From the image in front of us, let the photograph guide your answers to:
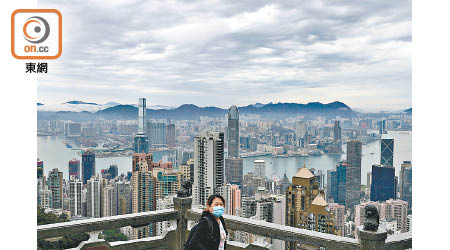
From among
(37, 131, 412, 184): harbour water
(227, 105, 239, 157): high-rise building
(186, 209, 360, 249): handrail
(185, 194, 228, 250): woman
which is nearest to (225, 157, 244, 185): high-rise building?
(227, 105, 239, 157): high-rise building

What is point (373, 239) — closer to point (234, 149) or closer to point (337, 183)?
point (234, 149)

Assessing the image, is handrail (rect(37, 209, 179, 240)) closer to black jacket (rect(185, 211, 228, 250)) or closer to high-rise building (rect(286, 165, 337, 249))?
black jacket (rect(185, 211, 228, 250))

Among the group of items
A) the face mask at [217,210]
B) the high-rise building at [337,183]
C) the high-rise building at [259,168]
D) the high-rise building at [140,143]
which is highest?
the high-rise building at [140,143]

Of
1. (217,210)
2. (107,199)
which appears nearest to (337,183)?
(107,199)

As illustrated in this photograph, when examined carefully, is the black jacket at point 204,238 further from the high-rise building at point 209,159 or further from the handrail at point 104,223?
the high-rise building at point 209,159

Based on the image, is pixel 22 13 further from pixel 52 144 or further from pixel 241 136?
pixel 241 136

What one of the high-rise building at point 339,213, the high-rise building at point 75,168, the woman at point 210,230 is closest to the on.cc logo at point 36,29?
the woman at point 210,230
